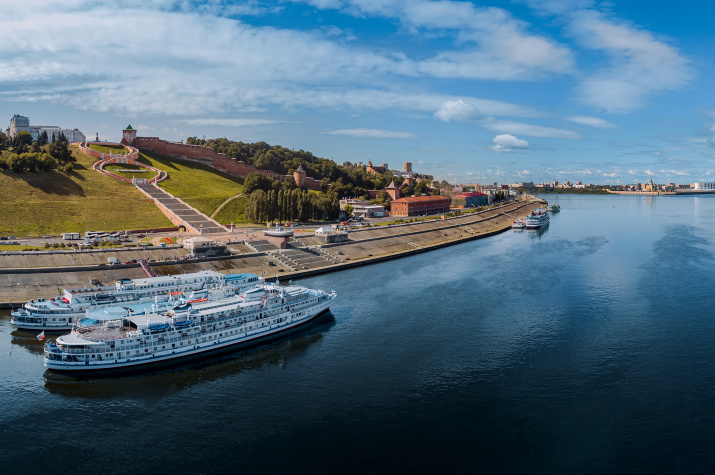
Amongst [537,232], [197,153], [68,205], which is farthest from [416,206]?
[68,205]

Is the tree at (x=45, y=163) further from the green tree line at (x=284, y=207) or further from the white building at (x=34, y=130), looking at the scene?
the white building at (x=34, y=130)

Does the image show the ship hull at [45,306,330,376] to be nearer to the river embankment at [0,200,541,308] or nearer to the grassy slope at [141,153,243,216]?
the river embankment at [0,200,541,308]

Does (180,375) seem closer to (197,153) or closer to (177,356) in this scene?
(177,356)

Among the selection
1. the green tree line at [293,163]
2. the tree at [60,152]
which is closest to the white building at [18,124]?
the green tree line at [293,163]

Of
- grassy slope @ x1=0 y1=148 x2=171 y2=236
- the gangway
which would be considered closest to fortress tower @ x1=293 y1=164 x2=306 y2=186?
grassy slope @ x1=0 y1=148 x2=171 y2=236

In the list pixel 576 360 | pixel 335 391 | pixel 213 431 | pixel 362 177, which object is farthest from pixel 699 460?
pixel 362 177

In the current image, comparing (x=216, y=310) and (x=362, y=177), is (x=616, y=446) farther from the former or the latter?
(x=362, y=177)
